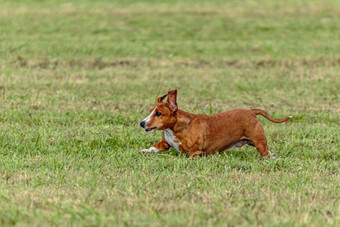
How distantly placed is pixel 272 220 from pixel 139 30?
59.8ft

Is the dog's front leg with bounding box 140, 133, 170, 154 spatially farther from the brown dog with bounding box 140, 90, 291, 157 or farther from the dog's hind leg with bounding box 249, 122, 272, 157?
the dog's hind leg with bounding box 249, 122, 272, 157

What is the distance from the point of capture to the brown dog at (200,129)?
24.6 ft

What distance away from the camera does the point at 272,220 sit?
193 inches

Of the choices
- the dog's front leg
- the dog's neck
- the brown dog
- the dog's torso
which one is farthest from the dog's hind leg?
the dog's front leg

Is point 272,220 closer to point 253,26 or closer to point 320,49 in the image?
point 320,49

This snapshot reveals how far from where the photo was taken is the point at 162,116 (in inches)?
294

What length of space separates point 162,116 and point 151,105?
3.96 m

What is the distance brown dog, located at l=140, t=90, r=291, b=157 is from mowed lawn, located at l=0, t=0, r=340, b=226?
0.21 m

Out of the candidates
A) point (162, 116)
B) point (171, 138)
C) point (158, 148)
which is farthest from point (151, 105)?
point (162, 116)

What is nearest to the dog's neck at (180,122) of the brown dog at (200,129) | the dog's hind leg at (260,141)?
the brown dog at (200,129)

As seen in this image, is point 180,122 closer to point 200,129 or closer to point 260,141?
point 200,129

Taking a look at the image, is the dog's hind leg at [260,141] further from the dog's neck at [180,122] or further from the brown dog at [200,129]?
the dog's neck at [180,122]

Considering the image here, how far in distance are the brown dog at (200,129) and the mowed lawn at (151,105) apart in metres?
0.21

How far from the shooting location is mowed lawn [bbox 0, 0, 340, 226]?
5316 millimetres
